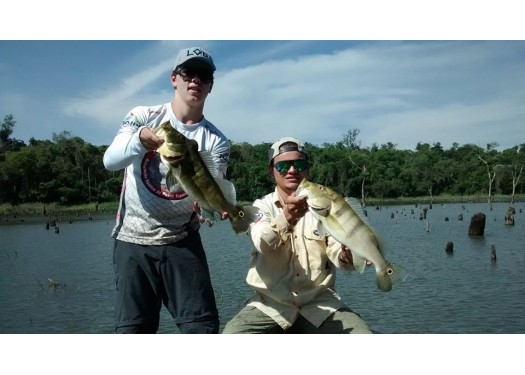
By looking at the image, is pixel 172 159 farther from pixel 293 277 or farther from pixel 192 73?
pixel 293 277

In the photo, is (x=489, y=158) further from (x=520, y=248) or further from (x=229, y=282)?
(x=229, y=282)

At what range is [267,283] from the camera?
4.29m

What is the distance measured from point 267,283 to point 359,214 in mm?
1052

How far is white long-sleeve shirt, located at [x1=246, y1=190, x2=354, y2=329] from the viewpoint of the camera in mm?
4266

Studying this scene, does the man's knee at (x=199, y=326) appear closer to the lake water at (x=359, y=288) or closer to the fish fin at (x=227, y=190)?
the fish fin at (x=227, y=190)

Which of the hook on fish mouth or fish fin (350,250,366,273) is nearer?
the hook on fish mouth

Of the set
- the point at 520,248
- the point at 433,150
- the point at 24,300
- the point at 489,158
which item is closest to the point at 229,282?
the point at 24,300

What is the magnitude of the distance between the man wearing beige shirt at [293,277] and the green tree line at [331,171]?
10.7 m

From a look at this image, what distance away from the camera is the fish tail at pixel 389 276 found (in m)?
3.79

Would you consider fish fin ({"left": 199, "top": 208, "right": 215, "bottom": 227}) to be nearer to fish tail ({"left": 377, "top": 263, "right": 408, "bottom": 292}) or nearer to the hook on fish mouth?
the hook on fish mouth

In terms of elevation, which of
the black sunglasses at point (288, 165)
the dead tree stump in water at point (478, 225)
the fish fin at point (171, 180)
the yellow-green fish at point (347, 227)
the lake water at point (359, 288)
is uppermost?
the black sunglasses at point (288, 165)

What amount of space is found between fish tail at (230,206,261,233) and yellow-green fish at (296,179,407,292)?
1.41ft

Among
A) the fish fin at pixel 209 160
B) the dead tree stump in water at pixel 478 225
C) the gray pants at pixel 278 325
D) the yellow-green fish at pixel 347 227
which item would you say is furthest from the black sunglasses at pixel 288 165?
the dead tree stump in water at pixel 478 225

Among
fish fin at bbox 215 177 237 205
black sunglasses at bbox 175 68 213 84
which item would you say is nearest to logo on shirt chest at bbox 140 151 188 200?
fish fin at bbox 215 177 237 205
